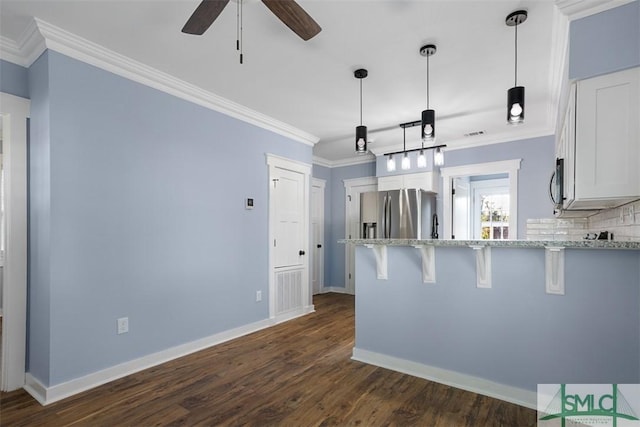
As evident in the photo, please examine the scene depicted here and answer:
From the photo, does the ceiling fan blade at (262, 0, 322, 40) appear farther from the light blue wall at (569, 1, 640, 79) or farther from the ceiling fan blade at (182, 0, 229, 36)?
the light blue wall at (569, 1, 640, 79)

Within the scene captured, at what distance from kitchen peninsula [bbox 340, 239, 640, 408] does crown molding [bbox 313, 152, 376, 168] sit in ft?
11.3

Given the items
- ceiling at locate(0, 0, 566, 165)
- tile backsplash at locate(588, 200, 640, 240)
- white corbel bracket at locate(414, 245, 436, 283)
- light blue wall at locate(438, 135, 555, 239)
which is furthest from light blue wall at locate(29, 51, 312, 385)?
light blue wall at locate(438, 135, 555, 239)

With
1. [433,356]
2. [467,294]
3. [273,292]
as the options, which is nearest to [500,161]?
[467,294]

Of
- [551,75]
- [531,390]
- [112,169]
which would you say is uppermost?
[551,75]

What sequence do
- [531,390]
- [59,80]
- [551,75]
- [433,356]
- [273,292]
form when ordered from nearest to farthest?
[531,390] < [59,80] < [433,356] < [551,75] < [273,292]

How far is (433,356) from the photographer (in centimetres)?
271

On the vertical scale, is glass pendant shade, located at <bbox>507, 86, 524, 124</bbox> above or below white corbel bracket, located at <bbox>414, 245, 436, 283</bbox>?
above

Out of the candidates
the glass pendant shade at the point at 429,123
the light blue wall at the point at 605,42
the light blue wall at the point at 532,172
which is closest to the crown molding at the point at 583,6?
the light blue wall at the point at 605,42

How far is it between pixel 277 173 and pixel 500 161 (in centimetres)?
328

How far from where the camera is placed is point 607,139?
1968 millimetres

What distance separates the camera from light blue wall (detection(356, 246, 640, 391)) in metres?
2.02

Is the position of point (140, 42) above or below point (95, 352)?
above

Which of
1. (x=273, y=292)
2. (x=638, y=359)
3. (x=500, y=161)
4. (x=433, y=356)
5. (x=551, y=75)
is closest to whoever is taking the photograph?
(x=638, y=359)

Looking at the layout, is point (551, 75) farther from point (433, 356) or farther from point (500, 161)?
point (433, 356)
